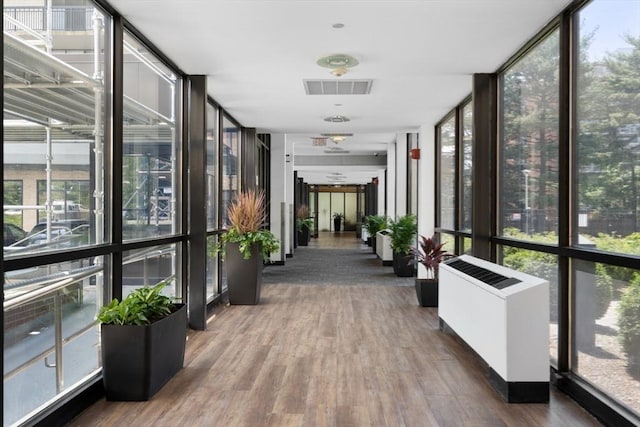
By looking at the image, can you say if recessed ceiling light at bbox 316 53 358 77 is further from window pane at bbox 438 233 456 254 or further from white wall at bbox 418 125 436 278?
white wall at bbox 418 125 436 278

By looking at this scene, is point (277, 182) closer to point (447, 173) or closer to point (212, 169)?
point (212, 169)

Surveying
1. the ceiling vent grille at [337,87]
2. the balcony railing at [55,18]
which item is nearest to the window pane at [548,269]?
the ceiling vent grille at [337,87]

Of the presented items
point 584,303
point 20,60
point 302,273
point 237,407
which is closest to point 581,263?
point 584,303

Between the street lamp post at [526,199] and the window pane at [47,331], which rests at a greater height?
the street lamp post at [526,199]

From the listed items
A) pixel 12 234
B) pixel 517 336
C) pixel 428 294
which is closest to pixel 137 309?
pixel 12 234

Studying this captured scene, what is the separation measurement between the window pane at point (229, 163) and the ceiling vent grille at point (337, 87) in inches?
69.4

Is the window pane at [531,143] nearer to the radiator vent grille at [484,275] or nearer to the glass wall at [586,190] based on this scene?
the glass wall at [586,190]

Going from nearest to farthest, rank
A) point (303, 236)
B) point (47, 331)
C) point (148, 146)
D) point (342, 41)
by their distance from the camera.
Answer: point (47, 331), point (342, 41), point (148, 146), point (303, 236)

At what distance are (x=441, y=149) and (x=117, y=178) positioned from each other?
5214 millimetres

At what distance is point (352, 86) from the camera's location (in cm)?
549

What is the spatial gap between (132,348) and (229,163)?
4.77 metres

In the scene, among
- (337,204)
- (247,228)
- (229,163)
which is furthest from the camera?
(337,204)

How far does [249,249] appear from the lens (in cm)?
629

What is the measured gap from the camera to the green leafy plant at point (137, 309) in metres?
3.17
